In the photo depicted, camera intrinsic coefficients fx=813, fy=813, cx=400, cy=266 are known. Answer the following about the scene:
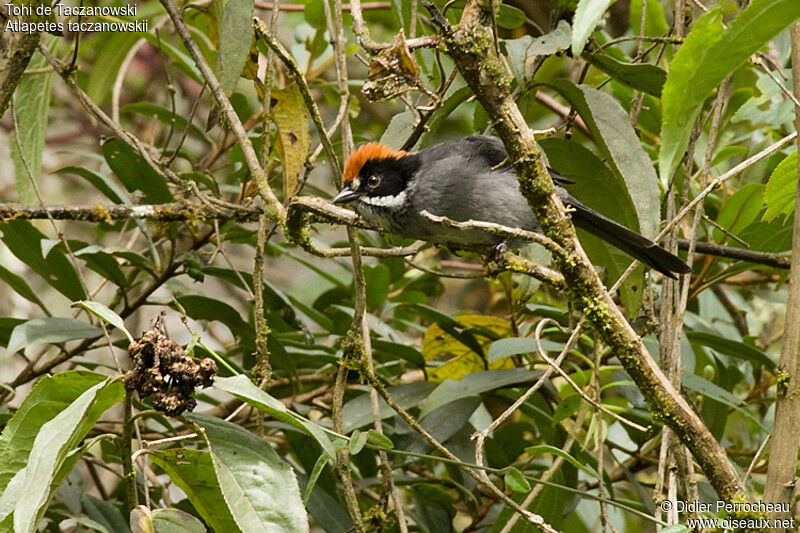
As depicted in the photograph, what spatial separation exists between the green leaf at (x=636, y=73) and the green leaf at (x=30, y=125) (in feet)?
6.31

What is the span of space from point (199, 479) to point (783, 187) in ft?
5.18

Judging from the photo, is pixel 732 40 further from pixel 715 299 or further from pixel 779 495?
pixel 715 299

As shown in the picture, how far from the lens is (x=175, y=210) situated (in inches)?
108

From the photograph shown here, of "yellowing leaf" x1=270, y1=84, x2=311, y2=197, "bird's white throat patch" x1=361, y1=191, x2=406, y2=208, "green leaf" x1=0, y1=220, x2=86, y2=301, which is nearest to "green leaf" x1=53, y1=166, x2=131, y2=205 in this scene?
"green leaf" x1=0, y1=220, x2=86, y2=301

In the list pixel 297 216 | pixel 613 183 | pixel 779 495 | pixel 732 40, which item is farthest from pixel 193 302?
pixel 732 40

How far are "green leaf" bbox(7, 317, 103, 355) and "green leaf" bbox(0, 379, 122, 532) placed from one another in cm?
101

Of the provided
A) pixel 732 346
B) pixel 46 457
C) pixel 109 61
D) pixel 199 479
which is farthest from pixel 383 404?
pixel 109 61

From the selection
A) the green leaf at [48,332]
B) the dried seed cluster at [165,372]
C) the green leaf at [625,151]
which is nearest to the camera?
the dried seed cluster at [165,372]

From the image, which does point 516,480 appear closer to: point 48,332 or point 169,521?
point 169,521

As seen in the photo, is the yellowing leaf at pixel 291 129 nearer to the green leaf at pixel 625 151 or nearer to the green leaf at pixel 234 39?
the green leaf at pixel 234 39

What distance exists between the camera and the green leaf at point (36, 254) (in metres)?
2.82

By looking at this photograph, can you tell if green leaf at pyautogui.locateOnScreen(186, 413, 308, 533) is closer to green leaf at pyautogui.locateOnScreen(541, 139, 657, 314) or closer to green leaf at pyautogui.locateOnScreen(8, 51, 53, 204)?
green leaf at pyautogui.locateOnScreen(541, 139, 657, 314)

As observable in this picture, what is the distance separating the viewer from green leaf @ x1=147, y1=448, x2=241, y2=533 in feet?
5.97

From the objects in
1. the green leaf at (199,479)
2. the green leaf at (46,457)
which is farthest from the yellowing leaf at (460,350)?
the green leaf at (46,457)
